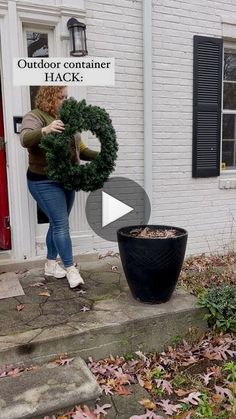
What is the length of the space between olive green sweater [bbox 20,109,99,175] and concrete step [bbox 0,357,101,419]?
1.40m

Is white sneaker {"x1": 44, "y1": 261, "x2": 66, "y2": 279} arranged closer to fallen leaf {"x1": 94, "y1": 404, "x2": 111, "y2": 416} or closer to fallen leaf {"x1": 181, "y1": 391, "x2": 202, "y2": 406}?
fallen leaf {"x1": 94, "y1": 404, "x2": 111, "y2": 416}

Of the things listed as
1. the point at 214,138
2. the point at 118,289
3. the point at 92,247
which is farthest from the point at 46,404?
the point at 214,138

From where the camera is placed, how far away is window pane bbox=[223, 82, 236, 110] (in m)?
4.69

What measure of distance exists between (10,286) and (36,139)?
1226mm

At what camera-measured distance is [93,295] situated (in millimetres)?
2924

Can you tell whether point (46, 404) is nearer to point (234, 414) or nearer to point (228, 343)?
point (234, 414)

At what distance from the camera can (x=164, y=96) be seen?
4.12m

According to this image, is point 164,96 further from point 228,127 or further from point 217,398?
point 217,398

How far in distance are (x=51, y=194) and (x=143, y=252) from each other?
Answer: 2.64 ft

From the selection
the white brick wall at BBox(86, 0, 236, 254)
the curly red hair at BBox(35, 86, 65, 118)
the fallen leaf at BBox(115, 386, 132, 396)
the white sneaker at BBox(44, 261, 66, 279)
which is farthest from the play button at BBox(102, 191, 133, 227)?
the fallen leaf at BBox(115, 386, 132, 396)

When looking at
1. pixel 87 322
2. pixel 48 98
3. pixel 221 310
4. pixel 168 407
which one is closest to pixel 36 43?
pixel 48 98

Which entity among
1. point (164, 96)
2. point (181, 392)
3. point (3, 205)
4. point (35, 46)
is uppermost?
point (35, 46)

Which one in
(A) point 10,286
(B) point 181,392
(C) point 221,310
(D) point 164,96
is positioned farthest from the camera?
(D) point 164,96

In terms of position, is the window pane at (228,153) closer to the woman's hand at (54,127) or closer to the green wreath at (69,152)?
the green wreath at (69,152)
